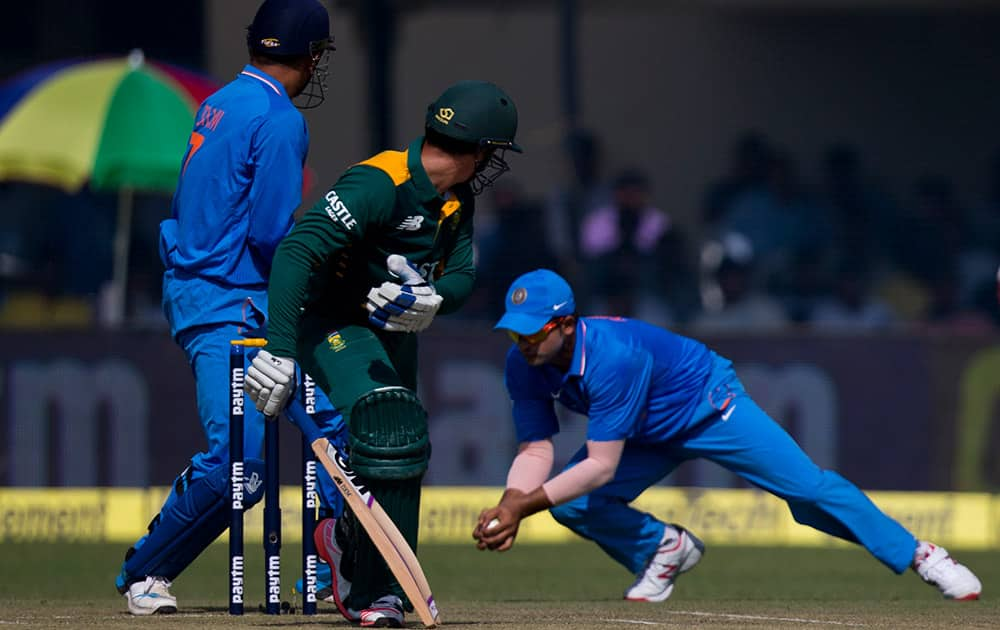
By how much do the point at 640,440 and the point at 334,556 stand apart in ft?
6.10

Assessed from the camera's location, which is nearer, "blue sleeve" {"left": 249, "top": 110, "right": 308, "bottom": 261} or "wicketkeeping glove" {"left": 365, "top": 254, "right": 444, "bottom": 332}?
"wicketkeeping glove" {"left": 365, "top": 254, "right": 444, "bottom": 332}

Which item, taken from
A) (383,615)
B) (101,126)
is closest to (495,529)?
(383,615)

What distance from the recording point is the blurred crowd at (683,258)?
1254 centimetres

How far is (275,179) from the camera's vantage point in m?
6.10

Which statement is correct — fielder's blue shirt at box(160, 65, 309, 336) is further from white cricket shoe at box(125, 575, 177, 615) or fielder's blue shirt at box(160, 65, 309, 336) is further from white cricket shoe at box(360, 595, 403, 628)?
white cricket shoe at box(360, 595, 403, 628)

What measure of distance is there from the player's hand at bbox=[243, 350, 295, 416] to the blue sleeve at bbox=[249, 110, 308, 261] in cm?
78

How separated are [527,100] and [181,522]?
8.21 meters

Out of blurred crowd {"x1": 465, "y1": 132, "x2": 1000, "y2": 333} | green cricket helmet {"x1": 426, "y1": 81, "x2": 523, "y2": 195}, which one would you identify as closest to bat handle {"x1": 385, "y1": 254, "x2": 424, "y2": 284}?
green cricket helmet {"x1": 426, "y1": 81, "x2": 523, "y2": 195}

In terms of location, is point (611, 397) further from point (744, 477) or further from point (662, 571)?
point (662, 571)

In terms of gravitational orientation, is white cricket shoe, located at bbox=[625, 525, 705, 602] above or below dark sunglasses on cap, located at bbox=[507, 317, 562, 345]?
below

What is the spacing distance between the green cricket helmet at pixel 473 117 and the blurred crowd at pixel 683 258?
653 cm

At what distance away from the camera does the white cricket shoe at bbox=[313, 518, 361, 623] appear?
5.76m

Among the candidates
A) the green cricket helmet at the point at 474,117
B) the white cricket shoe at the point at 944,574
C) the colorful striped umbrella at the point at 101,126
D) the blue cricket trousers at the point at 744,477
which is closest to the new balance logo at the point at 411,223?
the green cricket helmet at the point at 474,117

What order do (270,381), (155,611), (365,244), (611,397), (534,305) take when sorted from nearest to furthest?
1. (270,381)
2. (365,244)
3. (155,611)
4. (534,305)
5. (611,397)
